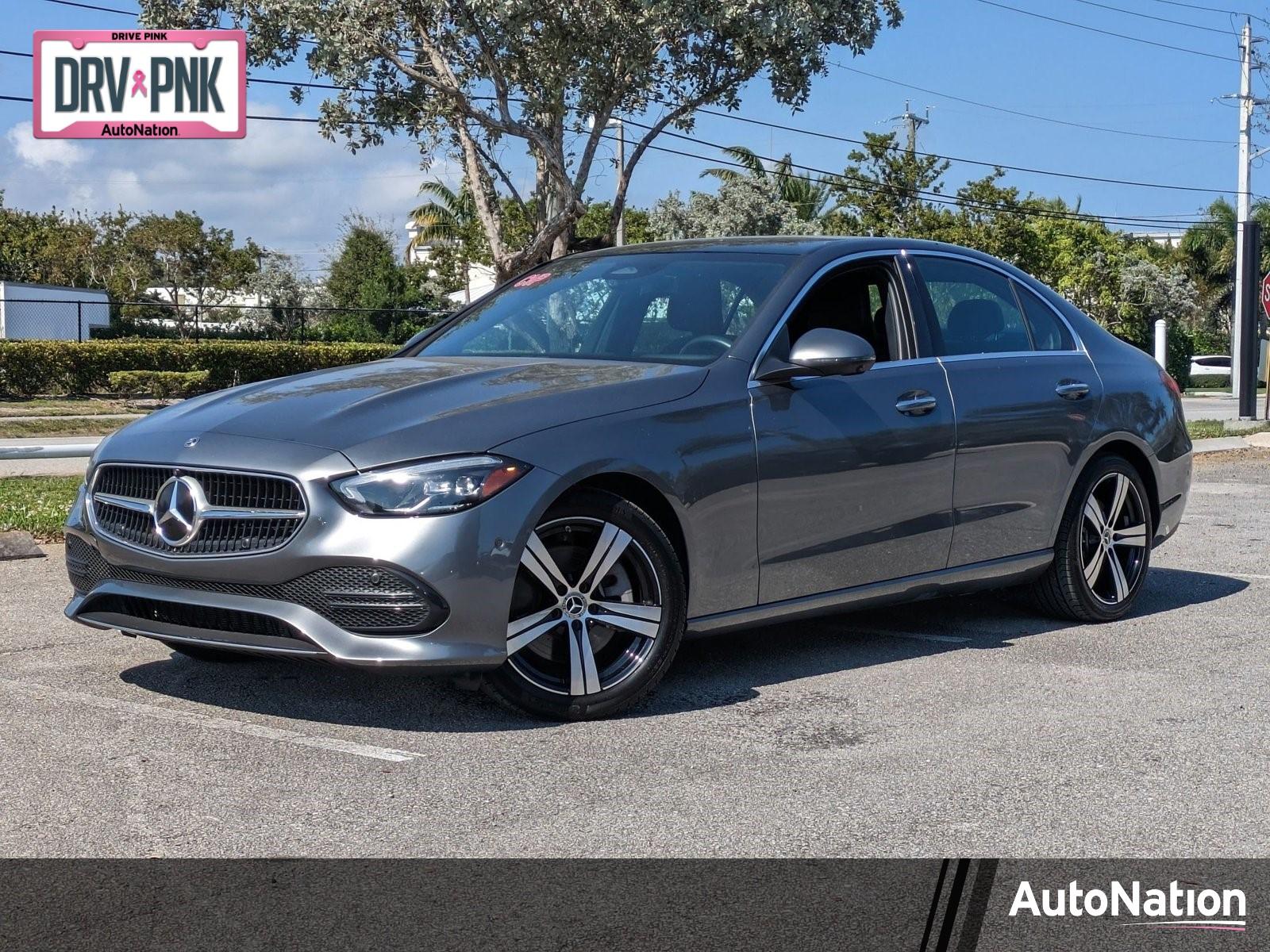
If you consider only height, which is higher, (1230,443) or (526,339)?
(526,339)

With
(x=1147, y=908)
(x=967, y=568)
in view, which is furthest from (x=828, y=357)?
(x=1147, y=908)

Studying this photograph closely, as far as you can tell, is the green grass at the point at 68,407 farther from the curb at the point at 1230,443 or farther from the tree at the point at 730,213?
the tree at the point at 730,213

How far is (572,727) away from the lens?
5043 millimetres

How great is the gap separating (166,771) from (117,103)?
13292 millimetres

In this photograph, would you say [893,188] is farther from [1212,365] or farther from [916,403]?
[916,403]

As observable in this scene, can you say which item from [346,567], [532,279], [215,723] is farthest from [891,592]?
[215,723]

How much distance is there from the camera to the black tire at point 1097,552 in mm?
6883

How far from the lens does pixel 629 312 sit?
6.05 metres

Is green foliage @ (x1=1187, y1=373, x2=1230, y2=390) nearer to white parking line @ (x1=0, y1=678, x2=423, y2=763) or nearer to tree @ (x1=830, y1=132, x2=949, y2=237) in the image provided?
tree @ (x1=830, y1=132, x2=949, y2=237)

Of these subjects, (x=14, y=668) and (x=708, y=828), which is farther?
(x=14, y=668)

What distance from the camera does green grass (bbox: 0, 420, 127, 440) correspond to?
21.2 metres

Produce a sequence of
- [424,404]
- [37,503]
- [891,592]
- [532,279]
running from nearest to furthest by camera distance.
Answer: [424,404], [891,592], [532,279], [37,503]

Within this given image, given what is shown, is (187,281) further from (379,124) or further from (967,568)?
(967,568)

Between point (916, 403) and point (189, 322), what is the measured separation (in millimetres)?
48005
